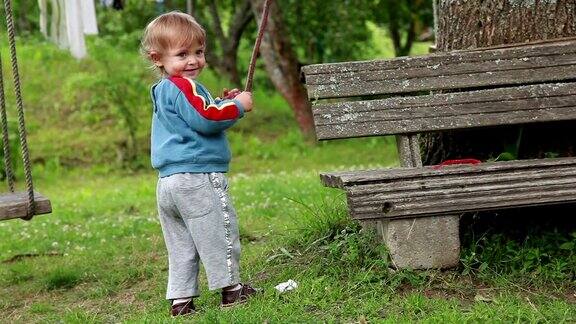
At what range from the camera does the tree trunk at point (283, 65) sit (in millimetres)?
13906

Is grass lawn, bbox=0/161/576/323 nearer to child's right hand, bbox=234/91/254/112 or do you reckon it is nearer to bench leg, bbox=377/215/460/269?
bench leg, bbox=377/215/460/269

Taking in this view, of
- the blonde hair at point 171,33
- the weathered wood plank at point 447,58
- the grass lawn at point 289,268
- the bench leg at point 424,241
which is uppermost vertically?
the blonde hair at point 171,33

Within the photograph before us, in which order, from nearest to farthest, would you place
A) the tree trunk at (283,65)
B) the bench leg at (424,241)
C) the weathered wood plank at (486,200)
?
the weathered wood plank at (486,200), the bench leg at (424,241), the tree trunk at (283,65)

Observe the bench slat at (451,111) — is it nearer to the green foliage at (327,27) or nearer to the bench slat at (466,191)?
the bench slat at (466,191)

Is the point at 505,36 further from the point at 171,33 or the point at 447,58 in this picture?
the point at 171,33

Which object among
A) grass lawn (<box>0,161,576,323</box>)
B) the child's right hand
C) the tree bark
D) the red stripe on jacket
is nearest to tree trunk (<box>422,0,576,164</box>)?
grass lawn (<box>0,161,576,323</box>)

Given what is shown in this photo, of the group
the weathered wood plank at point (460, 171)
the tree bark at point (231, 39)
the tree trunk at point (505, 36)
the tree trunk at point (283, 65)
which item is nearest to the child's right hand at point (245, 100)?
the weathered wood plank at point (460, 171)

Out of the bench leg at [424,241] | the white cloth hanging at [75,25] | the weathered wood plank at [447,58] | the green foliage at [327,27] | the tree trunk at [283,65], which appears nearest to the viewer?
the bench leg at [424,241]

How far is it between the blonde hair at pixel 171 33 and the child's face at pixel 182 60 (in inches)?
0.8

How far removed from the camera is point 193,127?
170 inches

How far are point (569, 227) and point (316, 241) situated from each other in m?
1.32

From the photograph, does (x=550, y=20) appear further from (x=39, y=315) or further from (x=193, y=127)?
(x=39, y=315)

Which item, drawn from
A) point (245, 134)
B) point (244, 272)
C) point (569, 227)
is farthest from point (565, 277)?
point (245, 134)

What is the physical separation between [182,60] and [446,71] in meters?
1.36
